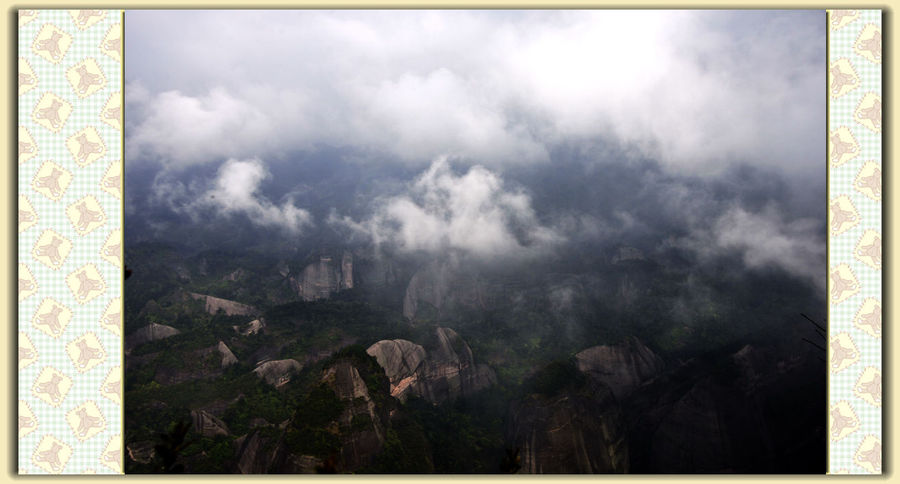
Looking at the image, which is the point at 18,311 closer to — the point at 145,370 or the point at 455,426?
the point at 455,426

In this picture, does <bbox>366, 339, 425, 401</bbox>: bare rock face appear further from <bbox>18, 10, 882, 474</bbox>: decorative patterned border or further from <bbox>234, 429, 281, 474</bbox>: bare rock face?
<bbox>18, 10, 882, 474</bbox>: decorative patterned border

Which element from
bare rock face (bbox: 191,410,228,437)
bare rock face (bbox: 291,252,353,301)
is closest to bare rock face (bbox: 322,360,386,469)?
bare rock face (bbox: 191,410,228,437)

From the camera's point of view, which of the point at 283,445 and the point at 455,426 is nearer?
the point at 283,445

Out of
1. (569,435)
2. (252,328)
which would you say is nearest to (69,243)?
(569,435)

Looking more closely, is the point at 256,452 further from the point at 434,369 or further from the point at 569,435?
the point at 569,435

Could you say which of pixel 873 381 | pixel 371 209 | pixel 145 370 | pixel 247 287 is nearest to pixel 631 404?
pixel 873 381

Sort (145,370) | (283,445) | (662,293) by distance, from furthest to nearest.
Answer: (662,293) < (145,370) < (283,445)
